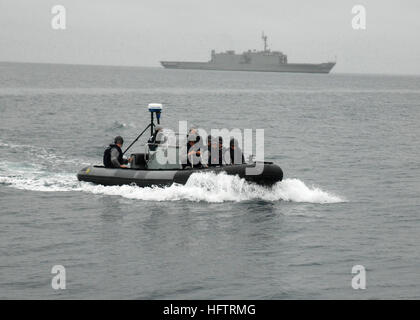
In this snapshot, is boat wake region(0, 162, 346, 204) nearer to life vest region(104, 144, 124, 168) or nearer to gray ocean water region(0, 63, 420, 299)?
gray ocean water region(0, 63, 420, 299)

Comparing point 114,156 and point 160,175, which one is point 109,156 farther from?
point 160,175

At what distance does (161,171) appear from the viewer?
2091cm

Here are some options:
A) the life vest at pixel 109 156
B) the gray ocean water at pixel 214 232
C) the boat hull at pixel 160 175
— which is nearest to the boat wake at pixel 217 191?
the gray ocean water at pixel 214 232

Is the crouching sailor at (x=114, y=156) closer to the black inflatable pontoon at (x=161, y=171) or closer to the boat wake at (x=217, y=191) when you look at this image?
the black inflatable pontoon at (x=161, y=171)

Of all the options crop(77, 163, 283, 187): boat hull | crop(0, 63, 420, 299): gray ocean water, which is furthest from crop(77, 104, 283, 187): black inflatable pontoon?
crop(0, 63, 420, 299): gray ocean water

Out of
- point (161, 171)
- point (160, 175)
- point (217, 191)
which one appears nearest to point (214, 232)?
point (217, 191)

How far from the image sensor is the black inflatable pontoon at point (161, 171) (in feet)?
65.1

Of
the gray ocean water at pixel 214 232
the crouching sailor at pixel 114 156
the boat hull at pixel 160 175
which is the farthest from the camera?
the crouching sailor at pixel 114 156

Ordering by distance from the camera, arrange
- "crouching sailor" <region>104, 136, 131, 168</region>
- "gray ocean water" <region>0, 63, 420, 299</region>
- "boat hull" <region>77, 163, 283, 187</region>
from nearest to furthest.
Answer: "gray ocean water" <region>0, 63, 420, 299</region>, "boat hull" <region>77, 163, 283, 187</region>, "crouching sailor" <region>104, 136, 131, 168</region>

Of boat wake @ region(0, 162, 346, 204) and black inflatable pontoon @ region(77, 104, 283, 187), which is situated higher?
black inflatable pontoon @ region(77, 104, 283, 187)

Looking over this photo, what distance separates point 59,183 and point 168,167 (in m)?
4.49

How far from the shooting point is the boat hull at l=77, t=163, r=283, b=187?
65.0ft

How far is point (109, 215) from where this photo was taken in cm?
1822

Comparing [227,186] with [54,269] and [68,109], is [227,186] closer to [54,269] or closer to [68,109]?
[54,269]
